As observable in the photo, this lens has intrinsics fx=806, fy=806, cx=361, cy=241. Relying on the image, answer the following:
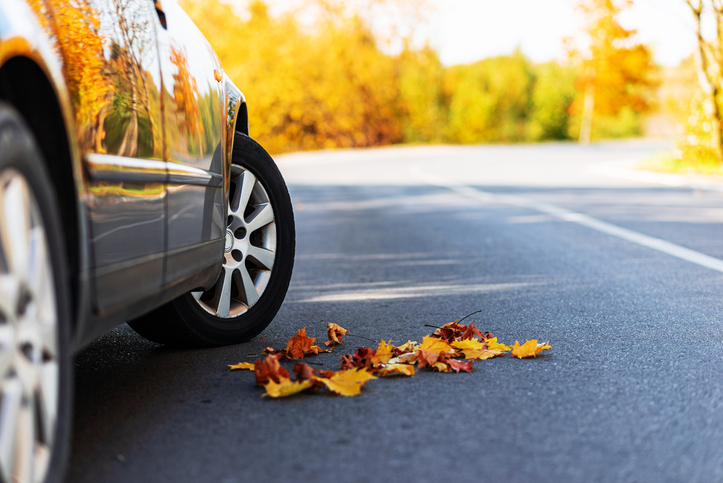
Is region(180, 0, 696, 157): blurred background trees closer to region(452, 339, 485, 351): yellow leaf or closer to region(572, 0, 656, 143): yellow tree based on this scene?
region(572, 0, 656, 143): yellow tree

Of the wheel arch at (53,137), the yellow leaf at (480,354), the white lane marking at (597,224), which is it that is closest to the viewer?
the wheel arch at (53,137)

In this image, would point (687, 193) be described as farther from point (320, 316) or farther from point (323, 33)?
point (323, 33)

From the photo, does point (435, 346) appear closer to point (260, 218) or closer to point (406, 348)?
point (406, 348)

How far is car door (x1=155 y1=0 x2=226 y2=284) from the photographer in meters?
2.67

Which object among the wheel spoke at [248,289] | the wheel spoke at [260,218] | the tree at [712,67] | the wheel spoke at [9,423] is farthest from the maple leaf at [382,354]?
the tree at [712,67]

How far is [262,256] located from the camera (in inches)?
145

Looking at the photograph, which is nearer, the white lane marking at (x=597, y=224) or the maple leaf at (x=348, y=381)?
the maple leaf at (x=348, y=381)

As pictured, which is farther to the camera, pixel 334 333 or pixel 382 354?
pixel 334 333

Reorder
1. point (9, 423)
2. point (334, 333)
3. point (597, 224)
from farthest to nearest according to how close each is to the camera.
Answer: point (597, 224)
point (334, 333)
point (9, 423)

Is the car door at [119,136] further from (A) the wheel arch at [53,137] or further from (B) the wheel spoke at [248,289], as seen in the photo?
(B) the wheel spoke at [248,289]

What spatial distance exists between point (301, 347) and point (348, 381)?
0.61 metres

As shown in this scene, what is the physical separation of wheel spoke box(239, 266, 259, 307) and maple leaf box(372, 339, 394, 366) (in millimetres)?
649

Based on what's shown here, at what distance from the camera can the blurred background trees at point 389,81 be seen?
43.3 m

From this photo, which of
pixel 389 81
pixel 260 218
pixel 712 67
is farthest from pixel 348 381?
pixel 389 81
